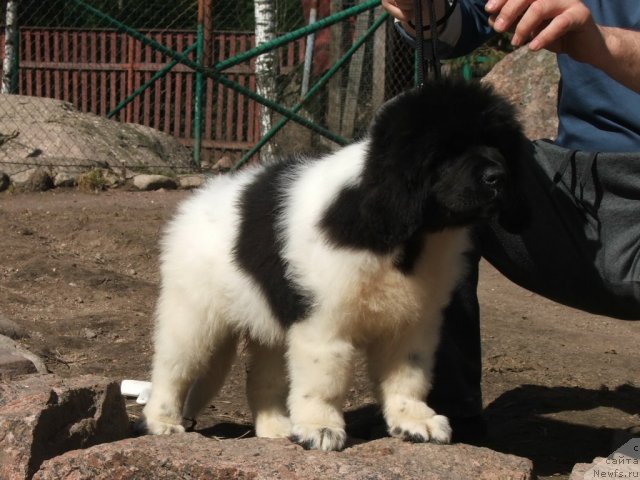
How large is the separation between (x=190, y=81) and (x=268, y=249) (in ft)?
30.7

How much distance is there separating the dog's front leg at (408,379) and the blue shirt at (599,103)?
1173mm

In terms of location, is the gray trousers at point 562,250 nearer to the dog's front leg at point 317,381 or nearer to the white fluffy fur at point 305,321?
the white fluffy fur at point 305,321

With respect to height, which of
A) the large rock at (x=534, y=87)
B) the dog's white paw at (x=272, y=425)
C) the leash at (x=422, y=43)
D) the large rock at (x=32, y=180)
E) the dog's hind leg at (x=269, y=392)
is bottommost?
the large rock at (x=32, y=180)

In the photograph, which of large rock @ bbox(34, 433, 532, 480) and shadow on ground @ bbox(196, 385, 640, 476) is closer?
large rock @ bbox(34, 433, 532, 480)

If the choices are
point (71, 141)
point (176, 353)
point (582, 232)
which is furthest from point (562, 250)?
point (71, 141)

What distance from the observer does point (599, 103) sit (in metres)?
4.22

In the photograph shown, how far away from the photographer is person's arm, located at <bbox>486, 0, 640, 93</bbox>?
331cm

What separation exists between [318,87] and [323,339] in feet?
23.1

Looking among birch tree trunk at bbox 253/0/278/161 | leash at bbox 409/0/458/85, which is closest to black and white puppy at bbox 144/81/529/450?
leash at bbox 409/0/458/85

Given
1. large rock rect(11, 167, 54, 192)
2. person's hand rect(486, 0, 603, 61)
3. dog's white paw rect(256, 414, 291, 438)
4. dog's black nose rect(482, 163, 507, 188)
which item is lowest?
large rock rect(11, 167, 54, 192)

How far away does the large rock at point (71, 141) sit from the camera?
10406 mm

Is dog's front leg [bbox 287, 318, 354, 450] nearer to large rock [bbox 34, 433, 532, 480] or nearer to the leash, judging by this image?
large rock [bbox 34, 433, 532, 480]

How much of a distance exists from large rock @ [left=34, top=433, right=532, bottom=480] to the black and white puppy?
18 cm

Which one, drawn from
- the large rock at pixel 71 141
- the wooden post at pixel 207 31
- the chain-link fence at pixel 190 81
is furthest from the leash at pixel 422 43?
the large rock at pixel 71 141
